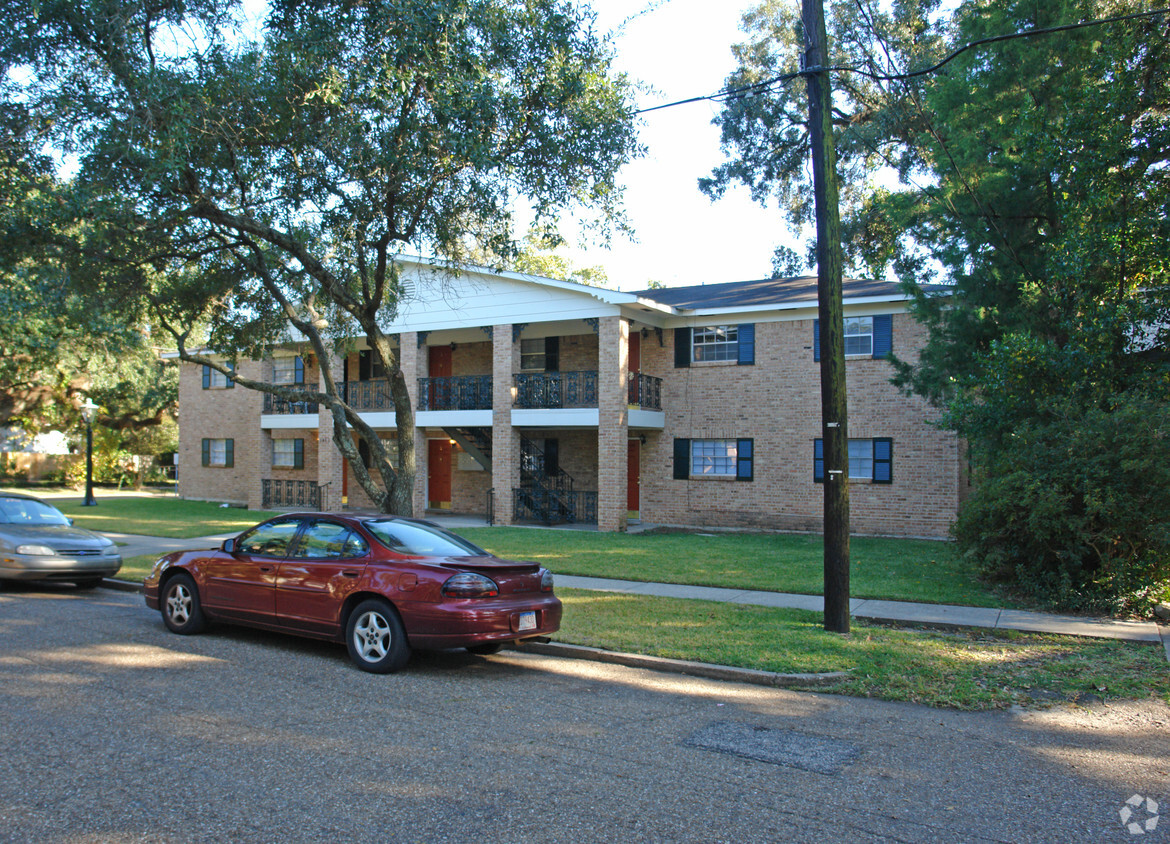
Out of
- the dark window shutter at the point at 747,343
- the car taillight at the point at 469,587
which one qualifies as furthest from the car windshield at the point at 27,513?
the dark window shutter at the point at 747,343

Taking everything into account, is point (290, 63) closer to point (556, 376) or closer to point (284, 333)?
point (284, 333)

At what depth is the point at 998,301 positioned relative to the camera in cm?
1445

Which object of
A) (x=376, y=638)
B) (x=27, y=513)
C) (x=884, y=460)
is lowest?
(x=376, y=638)

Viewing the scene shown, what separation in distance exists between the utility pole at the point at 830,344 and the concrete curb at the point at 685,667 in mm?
1661

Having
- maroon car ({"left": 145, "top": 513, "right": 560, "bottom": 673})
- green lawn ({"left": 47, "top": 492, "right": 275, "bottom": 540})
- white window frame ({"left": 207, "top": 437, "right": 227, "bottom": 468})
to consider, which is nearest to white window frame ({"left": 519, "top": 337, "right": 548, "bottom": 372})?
green lawn ({"left": 47, "top": 492, "right": 275, "bottom": 540})

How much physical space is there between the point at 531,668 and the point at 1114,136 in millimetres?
10733

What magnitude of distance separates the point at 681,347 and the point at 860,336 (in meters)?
4.58

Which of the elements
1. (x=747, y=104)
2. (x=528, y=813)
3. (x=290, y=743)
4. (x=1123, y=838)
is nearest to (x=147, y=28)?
(x=290, y=743)

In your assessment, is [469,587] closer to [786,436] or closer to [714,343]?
[786,436]

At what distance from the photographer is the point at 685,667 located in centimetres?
806

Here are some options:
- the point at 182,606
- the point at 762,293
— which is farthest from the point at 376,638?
the point at 762,293

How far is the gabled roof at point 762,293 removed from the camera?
20234mm

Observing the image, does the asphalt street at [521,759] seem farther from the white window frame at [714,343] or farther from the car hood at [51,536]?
the white window frame at [714,343]

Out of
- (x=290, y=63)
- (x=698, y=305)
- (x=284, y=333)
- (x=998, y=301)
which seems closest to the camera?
(x=290, y=63)
